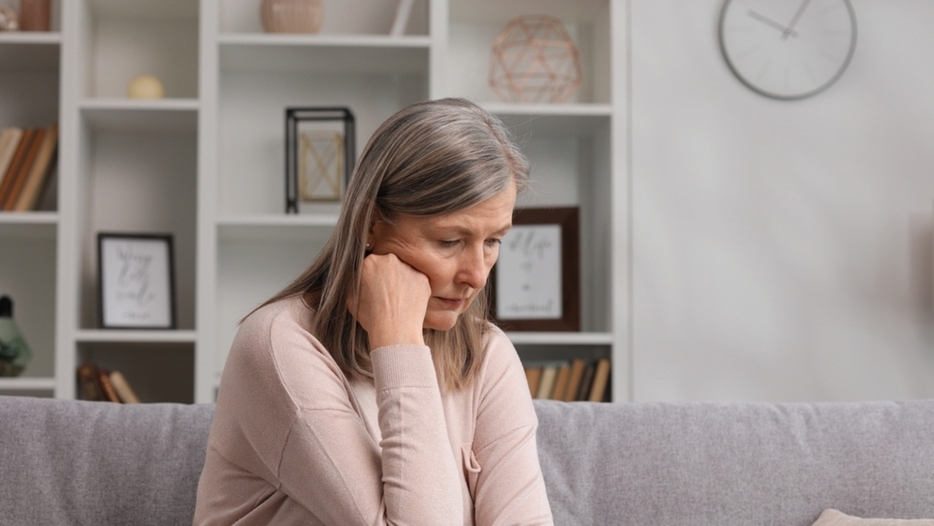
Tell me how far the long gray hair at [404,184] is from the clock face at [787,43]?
1636mm

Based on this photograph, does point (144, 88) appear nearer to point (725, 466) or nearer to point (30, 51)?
point (30, 51)

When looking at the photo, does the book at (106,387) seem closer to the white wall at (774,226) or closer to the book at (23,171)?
the book at (23,171)

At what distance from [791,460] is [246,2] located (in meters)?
2.10

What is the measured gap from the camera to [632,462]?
1544 mm

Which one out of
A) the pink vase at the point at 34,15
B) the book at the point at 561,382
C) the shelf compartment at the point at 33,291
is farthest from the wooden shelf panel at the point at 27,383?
the book at the point at 561,382

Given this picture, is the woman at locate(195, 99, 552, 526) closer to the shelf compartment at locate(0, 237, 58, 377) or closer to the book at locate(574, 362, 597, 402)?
the book at locate(574, 362, 597, 402)

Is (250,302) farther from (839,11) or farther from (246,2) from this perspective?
(839,11)

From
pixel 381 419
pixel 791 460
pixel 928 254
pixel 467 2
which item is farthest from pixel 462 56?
pixel 381 419

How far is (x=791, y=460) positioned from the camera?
1559mm

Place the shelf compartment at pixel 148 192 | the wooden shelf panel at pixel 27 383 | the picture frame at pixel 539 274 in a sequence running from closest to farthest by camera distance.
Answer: the wooden shelf panel at pixel 27 383 → the picture frame at pixel 539 274 → the shelf compartment at pixel 148 192

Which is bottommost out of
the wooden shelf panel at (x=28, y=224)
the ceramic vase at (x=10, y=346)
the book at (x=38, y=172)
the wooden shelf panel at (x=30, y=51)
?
the ceramic vase at (x=10, y=346)

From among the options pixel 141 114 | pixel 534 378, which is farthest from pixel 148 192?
pixel 534 378

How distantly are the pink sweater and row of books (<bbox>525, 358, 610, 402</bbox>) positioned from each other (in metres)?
1.35

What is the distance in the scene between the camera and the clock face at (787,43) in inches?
109
